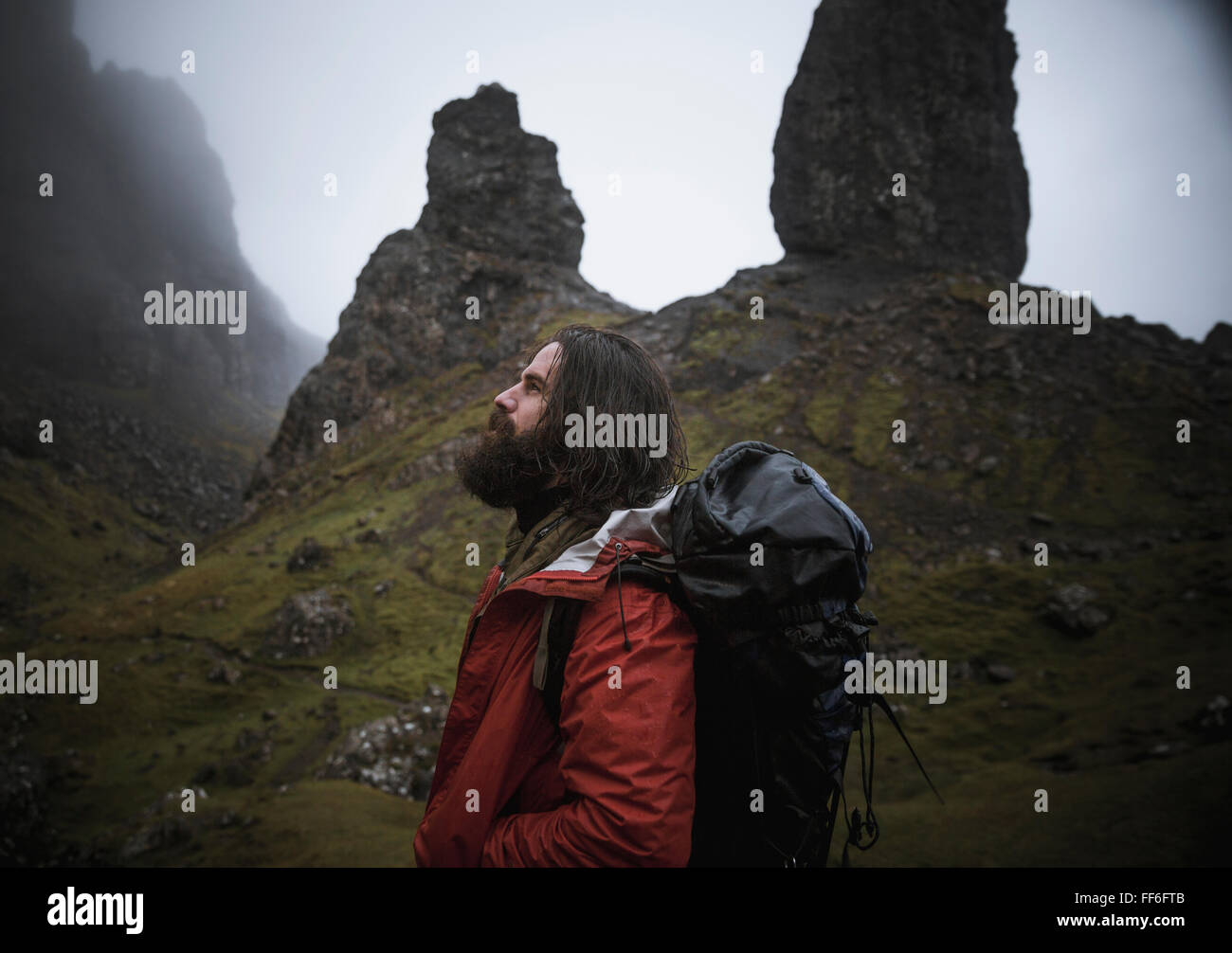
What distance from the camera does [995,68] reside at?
171 feet

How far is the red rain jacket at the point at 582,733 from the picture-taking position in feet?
6.07

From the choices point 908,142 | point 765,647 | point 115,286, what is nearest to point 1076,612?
point 765,647

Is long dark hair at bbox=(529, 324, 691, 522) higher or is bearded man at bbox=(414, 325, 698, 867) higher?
long dark hair at bbox=(529, 324, 691, 522)

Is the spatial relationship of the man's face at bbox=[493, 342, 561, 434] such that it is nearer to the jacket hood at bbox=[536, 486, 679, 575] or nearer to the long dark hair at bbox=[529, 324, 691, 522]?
the long dark hair at bbox=[529, 324, 691, 522]

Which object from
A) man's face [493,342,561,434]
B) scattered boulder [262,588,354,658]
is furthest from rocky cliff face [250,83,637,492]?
man's face [493,342,561,434]

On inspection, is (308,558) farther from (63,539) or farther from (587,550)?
(587,550)

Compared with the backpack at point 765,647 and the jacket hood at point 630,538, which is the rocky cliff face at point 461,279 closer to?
the jacket hood at point 630,538

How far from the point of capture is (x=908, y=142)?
4925 centimetres

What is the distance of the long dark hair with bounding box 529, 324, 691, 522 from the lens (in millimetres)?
2539

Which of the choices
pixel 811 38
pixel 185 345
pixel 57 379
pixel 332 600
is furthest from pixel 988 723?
pixel 185 345

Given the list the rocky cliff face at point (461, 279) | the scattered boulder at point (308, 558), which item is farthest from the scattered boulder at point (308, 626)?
the rocky cliff face at point (461, 279)

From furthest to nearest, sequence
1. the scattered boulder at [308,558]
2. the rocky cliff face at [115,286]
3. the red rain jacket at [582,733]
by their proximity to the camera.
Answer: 1. the rocky cliff face at [115,286]
2. the scattered boulder at [308,558]
3. the red rain jacket at [582,733]

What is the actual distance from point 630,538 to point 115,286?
385 ft

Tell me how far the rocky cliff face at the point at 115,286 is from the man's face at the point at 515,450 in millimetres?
67250
